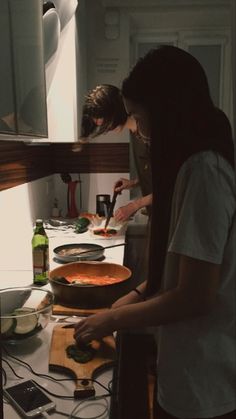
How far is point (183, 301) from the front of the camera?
81 cm

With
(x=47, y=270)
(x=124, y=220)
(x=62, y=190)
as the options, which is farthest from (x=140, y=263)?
(x=47, y=270)

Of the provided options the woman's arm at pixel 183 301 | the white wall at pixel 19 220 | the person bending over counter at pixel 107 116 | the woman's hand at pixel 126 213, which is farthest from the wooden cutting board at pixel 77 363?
the woman's hand at pixel 126 213

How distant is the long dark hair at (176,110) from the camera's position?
32.2 inches

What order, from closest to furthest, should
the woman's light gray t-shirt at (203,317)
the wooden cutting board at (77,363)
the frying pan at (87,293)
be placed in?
the woman's light gray t-shirt at (203,317) < the wooden cutting board at (77,363) < the frying pan at (87,293)

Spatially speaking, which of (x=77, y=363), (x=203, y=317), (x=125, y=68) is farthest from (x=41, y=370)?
(x=125, y=68)

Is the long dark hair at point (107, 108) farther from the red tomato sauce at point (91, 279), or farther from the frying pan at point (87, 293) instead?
the frying pan at point (87, 293)

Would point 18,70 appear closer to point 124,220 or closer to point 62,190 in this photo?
point 124,220

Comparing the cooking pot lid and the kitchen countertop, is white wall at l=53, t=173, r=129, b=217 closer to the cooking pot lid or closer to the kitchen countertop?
the cooking pot lid

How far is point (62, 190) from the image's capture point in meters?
3.17

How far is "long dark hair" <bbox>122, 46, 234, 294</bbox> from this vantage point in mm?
817

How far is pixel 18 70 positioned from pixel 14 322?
68cm

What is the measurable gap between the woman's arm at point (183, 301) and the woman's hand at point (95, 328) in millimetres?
20

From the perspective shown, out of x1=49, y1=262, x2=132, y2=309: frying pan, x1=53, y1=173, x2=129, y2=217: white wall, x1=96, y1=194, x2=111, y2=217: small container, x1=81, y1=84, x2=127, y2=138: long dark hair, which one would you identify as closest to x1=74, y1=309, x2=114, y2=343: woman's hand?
x1=49, y1=262, x2=132, y2=309: frying pan

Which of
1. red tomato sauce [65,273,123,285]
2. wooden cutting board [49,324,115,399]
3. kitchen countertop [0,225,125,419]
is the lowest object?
kitchen countertop [0,225,125,419]
